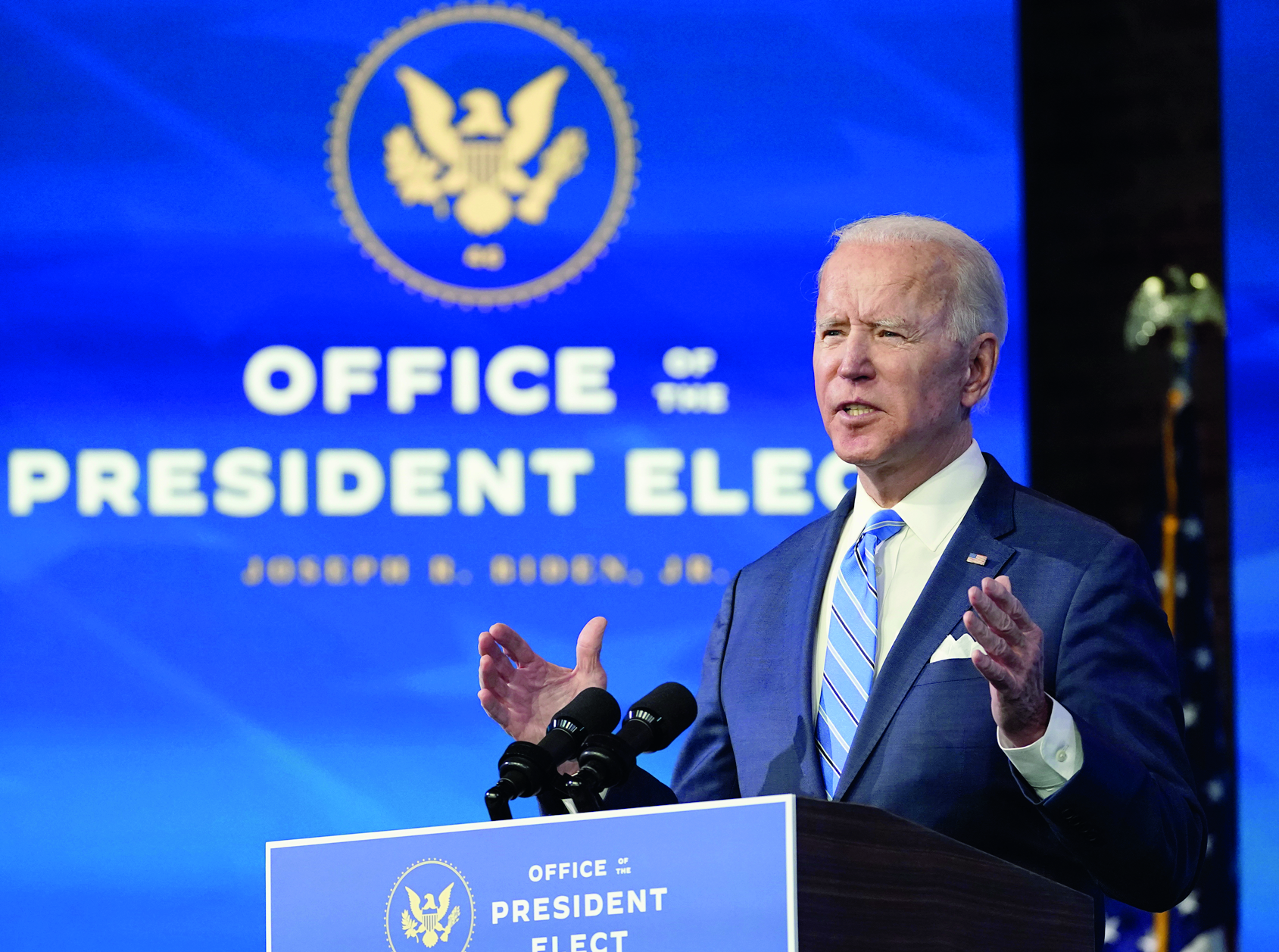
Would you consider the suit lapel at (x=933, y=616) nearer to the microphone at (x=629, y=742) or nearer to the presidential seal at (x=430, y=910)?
the microphone at (x=629, y=742)

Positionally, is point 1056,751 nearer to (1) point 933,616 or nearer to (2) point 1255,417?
(1) point 933,616

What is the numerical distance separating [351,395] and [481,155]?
0.72m

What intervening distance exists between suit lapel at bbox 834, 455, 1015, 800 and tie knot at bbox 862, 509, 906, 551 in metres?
0.10

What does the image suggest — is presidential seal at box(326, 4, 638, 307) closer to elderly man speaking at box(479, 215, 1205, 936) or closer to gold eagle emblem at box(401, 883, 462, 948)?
elderly man speaking at box(479, 215, 1205, 936)

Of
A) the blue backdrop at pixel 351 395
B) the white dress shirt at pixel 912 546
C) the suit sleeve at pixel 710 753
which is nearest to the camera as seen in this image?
the white dress shirt at pixel 912 546

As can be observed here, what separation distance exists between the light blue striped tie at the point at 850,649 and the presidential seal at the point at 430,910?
671 mm

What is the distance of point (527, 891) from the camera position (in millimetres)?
1428

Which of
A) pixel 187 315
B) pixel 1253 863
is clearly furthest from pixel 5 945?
pixel 1253 863

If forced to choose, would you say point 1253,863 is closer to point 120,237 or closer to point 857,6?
point 857,6

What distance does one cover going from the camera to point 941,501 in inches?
86.3

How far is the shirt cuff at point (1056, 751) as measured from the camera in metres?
1.70

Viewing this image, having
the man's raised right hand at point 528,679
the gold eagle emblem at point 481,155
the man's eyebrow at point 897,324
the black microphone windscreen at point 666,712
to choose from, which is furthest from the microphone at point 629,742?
the gold eagle emblem at point 481,155

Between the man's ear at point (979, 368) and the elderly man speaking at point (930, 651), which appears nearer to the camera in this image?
the elderly man speaking at point (930, 651)

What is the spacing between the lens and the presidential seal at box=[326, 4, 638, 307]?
159 inches
